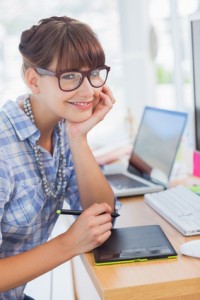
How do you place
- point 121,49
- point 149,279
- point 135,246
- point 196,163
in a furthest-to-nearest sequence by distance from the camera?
point 121,49, point 196,163, point 135,246, point 149,279

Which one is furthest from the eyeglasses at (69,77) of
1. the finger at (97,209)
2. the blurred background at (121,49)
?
the blurred background at (121,49)

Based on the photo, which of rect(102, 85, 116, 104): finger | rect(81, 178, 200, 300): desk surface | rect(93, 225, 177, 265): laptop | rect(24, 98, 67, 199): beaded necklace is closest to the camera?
rect(81, 178, 200, 300): desk surface

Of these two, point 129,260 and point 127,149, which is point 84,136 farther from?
point 127,149

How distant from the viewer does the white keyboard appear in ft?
3.93

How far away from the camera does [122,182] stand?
172cm

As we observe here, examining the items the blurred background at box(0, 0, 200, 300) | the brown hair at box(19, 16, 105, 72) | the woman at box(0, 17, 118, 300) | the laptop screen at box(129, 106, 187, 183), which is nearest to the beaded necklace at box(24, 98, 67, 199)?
the woman at box(0, 17, 118, 300)

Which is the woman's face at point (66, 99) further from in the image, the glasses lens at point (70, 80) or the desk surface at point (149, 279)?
the desk surface at point (149, 279)

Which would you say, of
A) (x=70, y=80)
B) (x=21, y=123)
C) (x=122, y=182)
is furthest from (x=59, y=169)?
(x=122, y=182)

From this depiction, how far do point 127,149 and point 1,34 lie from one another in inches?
35.2

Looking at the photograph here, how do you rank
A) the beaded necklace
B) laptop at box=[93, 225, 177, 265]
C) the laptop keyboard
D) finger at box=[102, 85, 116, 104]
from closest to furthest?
laptop at box=[93, 225, 177, 265] < the beaded necklace < finger at box=[102, 85, 116, 104] < the laptop keyboard

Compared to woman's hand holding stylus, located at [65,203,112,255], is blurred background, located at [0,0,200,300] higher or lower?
higher

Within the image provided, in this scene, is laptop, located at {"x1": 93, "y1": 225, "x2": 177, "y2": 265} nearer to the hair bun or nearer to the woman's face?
the woman's face

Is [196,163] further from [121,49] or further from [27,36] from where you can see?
[121,49]

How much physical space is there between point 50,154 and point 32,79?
7.9 inches
